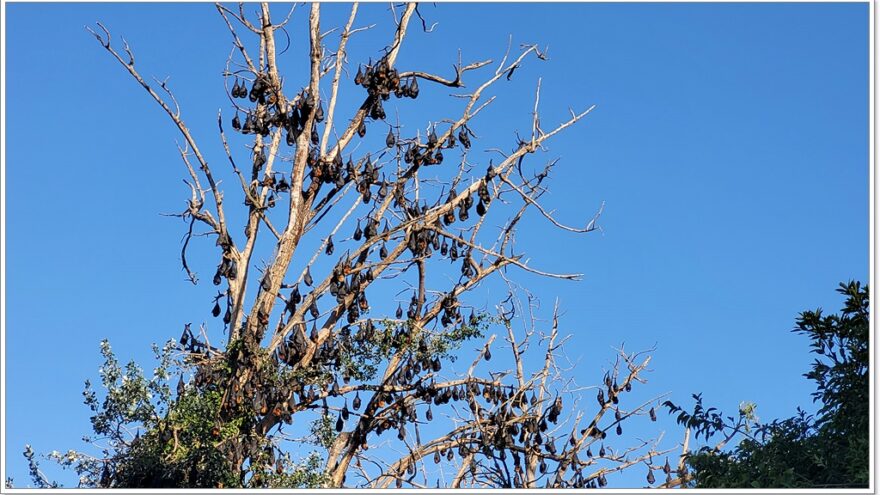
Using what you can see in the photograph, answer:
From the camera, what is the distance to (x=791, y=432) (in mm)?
12109

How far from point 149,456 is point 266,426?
160 cm

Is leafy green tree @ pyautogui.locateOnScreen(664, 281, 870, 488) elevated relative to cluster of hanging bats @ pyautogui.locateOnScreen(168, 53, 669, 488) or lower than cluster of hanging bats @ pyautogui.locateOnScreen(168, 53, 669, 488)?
lower

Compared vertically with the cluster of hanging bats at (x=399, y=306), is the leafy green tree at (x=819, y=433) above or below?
below

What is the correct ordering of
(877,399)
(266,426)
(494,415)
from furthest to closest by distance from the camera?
(494,415) < (266,426) < (877,399)

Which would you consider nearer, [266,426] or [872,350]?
[872,350]

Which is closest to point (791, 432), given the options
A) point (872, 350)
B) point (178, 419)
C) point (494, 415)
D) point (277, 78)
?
point (872, 350)

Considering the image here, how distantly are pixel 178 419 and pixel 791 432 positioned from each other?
24.4ft

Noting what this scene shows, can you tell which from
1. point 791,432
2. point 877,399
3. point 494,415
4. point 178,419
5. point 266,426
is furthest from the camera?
point 494,415

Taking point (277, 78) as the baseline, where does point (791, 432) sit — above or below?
below

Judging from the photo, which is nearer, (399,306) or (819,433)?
(819,433)

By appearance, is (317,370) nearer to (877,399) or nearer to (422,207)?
(422,207)

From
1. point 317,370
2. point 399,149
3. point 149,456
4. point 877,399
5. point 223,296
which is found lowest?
point 877,399

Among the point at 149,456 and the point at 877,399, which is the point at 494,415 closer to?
the point at 149,456

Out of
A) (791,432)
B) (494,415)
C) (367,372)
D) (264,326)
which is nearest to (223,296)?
(264,326)
